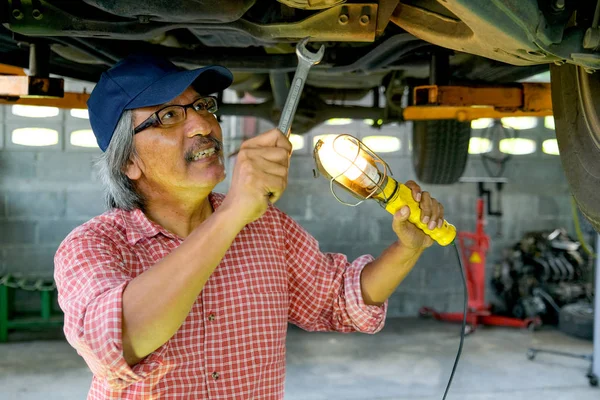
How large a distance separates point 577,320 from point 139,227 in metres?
5.31

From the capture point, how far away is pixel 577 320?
5.86 metres

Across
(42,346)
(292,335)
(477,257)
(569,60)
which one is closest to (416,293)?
(477,257)

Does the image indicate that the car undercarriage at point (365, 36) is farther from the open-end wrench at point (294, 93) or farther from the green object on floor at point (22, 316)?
the green object on floor at point (22, 316)

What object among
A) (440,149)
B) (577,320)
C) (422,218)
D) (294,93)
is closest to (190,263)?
(294,93)

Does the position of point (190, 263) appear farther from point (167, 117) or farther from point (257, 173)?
point (167, 117)

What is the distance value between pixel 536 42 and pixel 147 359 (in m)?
0.99

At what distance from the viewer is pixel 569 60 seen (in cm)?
139

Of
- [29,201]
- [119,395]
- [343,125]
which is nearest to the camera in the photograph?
[119,395]

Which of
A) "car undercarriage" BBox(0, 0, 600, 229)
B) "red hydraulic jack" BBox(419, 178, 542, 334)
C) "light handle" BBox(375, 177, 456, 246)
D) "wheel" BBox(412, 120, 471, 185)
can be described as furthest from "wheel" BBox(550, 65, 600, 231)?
"red hydraulic jack" BBox(419, 178, 542, 334)

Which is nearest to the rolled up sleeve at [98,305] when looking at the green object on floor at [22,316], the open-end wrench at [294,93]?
the open-end wrench at [294,93]

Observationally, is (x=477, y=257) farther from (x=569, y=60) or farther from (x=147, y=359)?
(x=147, y=359)

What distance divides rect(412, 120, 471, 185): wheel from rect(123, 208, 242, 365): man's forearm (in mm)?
2465

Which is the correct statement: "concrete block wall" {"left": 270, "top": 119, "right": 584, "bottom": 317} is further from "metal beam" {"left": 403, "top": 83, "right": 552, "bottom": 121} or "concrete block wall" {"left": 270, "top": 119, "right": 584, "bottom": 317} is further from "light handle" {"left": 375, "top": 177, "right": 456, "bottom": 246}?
"light handle" {"left": 375, "top": 177, "right": 456, "bottom": 246}

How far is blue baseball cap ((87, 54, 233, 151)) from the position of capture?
1.42m
